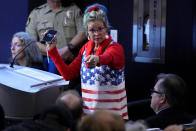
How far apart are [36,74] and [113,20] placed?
2.34 metres

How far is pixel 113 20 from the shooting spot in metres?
4.71

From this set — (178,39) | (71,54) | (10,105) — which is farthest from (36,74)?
(178,39)

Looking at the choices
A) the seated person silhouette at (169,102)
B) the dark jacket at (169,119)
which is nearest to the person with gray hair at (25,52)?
the seated person silhouette at (169,102)

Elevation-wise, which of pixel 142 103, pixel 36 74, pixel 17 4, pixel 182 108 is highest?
pixel 17 4

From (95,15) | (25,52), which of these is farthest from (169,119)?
(25,52)

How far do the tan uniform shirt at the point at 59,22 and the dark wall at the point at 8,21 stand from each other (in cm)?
73

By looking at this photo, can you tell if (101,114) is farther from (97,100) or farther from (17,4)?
(17,4)

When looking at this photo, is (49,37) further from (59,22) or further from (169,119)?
(59,22)

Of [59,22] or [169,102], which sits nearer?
[169,102]

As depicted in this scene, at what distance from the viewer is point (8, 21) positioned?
5211mm

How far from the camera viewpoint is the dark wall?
511cm

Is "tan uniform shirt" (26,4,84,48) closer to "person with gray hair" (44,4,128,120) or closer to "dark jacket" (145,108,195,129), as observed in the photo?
"person with gray hair" (44,4,128,120)

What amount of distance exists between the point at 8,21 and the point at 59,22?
119 centimetres

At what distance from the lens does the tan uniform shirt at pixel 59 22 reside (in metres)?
4.25
